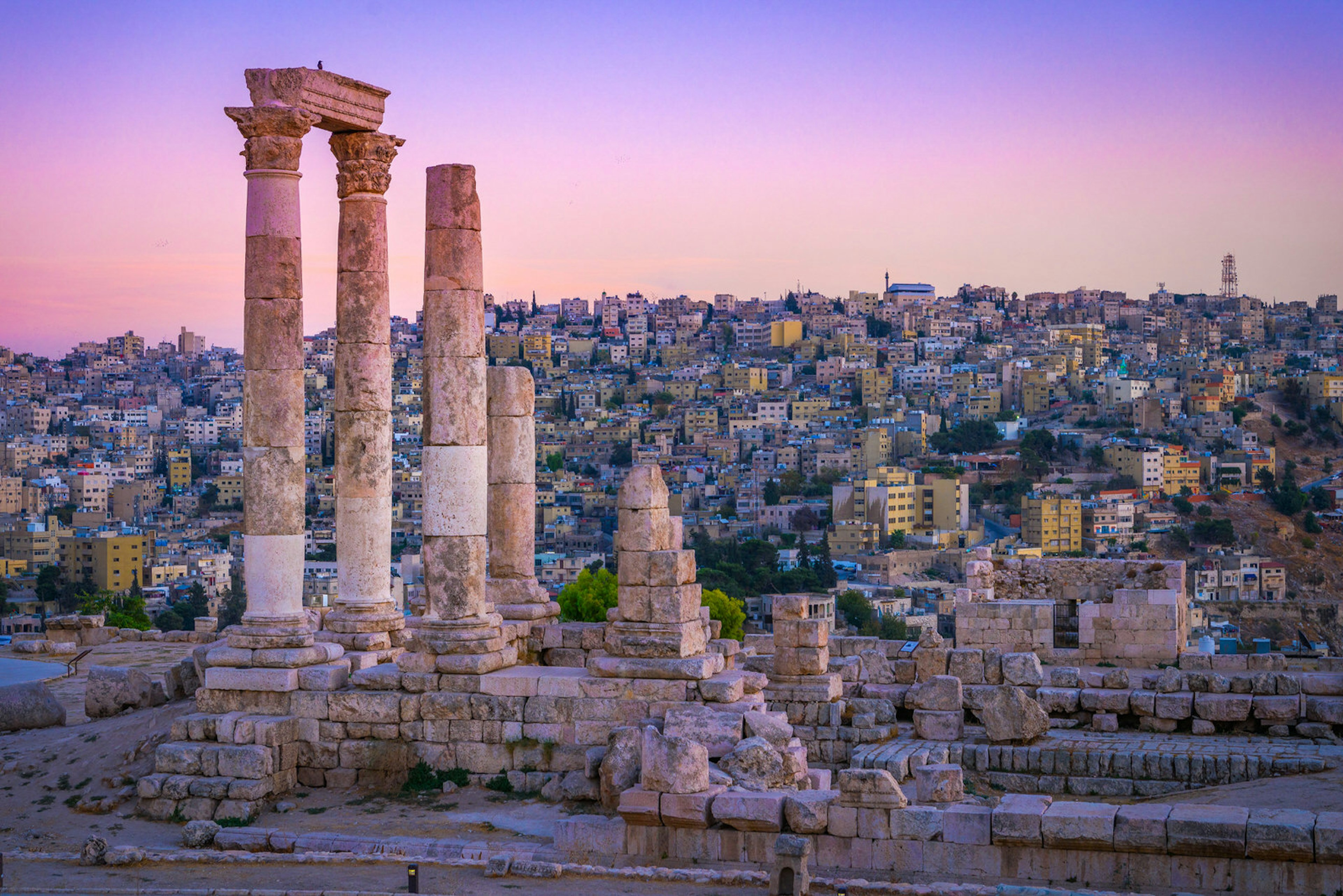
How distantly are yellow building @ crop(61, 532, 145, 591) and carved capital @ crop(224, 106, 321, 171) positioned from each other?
91202 millimetres

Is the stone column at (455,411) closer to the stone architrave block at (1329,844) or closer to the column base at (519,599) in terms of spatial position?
the column base at (519,599)

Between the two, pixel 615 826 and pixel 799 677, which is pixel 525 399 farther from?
pixel 615 826

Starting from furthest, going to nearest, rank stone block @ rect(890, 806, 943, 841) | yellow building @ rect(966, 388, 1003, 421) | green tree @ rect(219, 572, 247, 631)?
yellow building @ rect(966, 388, 1003, 421), green tree @ rect(219, 572, 247, 631), stone block @ rect(890, 806, 943, 841)

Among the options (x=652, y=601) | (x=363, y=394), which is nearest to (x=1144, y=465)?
(x=363, y=394)

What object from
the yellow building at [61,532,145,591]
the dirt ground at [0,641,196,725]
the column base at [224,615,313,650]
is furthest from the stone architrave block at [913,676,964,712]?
the yellow building at [61,532,145,591]

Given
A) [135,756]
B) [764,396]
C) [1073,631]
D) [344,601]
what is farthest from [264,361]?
[764,396]

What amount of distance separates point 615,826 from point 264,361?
23.4 ft

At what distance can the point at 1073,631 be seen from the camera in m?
25.7

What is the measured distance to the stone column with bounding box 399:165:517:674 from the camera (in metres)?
17.7

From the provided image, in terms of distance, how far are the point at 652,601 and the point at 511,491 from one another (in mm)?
4062

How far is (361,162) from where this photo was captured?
1912 cm

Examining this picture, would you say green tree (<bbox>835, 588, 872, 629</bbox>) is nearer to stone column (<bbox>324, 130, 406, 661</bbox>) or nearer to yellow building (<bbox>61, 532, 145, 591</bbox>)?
yellow building (<bbox>61, 532, 145, 591</bbox>)

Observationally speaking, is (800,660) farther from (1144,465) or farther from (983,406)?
(983,406)

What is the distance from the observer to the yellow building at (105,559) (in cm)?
10406
